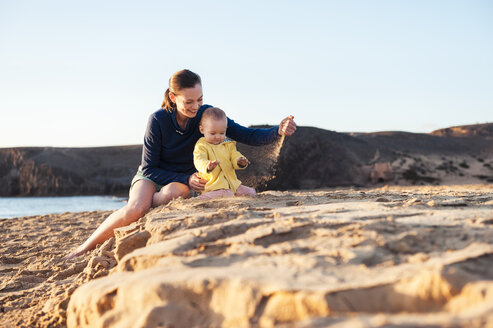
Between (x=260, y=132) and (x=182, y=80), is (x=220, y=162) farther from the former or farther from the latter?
(x=182, y=80)

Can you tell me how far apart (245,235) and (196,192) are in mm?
1889

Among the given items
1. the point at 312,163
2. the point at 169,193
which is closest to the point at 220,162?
the point at 169,193

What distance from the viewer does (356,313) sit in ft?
4.32

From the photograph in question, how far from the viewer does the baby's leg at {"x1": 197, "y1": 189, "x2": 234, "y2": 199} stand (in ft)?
10.7

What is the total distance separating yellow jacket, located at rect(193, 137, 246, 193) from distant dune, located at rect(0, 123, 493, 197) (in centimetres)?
449

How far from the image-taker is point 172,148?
12.2ft

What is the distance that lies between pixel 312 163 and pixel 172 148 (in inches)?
303

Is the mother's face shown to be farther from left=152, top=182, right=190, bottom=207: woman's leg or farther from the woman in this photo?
left=152, top=182, right=190, bottom=207: woman's leg

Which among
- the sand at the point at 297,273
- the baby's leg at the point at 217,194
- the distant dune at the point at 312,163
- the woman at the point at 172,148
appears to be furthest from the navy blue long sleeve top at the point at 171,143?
the distant dune at the point at 312,163

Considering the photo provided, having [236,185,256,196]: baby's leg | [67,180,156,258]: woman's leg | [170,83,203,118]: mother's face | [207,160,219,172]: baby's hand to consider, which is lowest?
[67,180,156,258]: woman's leg

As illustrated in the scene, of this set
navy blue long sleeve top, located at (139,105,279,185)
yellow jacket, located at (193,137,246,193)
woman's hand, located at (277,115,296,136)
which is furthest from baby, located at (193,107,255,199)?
woman's hand, located at (277,115,296,136)

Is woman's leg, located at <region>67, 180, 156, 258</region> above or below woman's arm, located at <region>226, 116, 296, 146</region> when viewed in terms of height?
below

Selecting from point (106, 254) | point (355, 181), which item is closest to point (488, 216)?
point (106, 254)

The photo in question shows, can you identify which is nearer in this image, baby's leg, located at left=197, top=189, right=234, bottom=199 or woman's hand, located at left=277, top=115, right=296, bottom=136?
baby's leg, located at left=197, top=189, right=234, bottom=199
